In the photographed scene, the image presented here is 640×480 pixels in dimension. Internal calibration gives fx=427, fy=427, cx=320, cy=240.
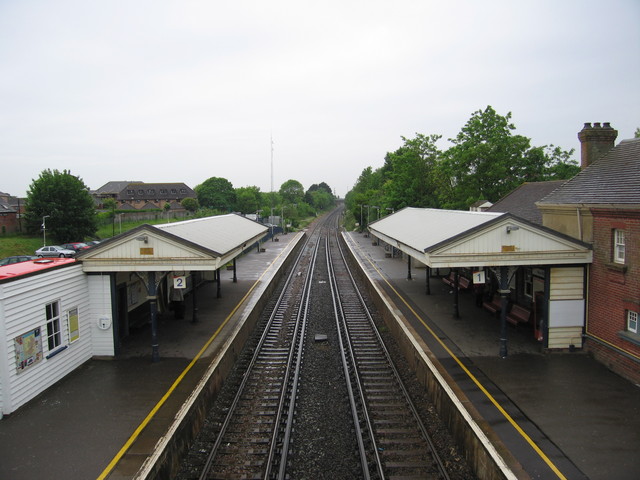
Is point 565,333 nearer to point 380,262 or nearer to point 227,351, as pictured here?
point 227,351

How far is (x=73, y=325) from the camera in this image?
11.2m

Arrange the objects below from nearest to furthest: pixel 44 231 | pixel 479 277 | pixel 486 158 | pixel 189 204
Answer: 1. pixel 479 277
2. pixel 486 158
3. pixel 44 231
4. pixel 189 204

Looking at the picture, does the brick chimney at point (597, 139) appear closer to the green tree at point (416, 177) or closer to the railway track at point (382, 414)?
the railway track at point (382, 414)

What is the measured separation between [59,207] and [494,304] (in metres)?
39.2

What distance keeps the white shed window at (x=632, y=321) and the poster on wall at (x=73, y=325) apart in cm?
1412

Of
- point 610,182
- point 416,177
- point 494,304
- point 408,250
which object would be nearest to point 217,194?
point 416,177

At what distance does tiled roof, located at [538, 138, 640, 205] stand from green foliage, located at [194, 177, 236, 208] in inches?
3396

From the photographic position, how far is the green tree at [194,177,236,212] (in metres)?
95.5

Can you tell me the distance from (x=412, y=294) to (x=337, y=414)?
36.2 ft

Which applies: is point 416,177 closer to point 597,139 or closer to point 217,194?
point 597,139

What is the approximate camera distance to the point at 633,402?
30.3ft

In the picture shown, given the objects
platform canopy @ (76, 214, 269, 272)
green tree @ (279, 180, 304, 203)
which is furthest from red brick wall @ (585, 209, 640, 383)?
green tree @ (279, 180, 304, 203)

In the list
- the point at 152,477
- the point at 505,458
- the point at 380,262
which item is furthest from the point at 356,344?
the point at 380,262

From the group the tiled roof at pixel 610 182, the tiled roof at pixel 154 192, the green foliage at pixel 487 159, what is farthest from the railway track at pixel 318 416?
the tiled roof at pixel 154 192
